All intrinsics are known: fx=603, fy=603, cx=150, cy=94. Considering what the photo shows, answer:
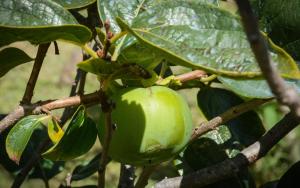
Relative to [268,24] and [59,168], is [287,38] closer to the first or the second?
[268,24]

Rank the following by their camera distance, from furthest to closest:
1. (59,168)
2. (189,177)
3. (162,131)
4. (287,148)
→ (287,148), (59,168), (189,177), (162,131)

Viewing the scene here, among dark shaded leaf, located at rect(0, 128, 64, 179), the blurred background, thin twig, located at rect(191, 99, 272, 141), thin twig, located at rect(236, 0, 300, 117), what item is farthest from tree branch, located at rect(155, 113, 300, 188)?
the blurred background

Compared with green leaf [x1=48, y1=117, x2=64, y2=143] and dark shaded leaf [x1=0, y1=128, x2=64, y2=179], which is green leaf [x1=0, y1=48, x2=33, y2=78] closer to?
green leaf [x1=48, y1=117, x2=64, y2=143]

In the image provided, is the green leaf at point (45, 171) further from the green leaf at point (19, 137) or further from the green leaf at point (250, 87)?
the green leaf at point (250, 87)

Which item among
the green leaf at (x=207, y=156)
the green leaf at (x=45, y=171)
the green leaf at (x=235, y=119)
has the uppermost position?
the green leaf at (x=235, y=119)

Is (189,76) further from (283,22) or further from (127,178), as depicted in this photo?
(127,178)

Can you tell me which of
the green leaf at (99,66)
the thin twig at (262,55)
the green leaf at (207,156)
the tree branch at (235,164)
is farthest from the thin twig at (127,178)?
the thin twig at (262,55)

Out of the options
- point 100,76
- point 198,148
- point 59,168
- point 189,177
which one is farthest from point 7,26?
point 59,168
